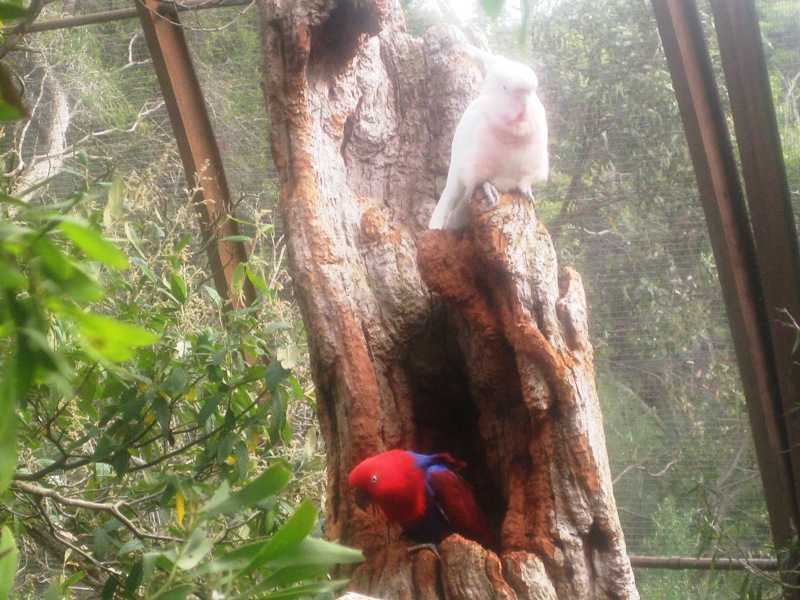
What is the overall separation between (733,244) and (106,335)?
2.00 m

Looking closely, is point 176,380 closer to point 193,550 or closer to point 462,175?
point 462,175

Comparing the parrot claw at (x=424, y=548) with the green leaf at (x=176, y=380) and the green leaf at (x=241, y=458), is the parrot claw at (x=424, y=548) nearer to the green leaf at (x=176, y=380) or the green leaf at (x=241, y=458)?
the green leaf at (x=241, y=458)

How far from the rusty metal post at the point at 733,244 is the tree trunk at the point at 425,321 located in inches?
22.1

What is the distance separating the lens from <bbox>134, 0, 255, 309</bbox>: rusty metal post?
7.57 ft

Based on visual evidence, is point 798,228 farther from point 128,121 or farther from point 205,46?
point 128,121

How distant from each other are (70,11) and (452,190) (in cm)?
160

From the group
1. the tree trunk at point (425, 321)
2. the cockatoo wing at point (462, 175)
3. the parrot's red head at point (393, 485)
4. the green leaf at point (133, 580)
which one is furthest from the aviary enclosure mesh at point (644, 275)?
the green leaf at point (133, 580)

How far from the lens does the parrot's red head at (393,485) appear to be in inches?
54.9

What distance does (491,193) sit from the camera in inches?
60.5

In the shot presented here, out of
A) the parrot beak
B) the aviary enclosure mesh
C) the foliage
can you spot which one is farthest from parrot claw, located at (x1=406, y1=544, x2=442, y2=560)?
the aviary enclosure mesh

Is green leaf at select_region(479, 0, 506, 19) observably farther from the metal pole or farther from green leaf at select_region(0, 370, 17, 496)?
the metal pole

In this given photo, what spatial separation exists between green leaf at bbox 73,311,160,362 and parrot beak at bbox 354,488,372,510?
1129 mm

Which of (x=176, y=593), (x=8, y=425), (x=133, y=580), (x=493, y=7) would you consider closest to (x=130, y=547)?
(x=133, y=580)

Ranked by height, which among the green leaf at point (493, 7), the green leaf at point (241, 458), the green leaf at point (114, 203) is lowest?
the green leaf at point (241, 458)
